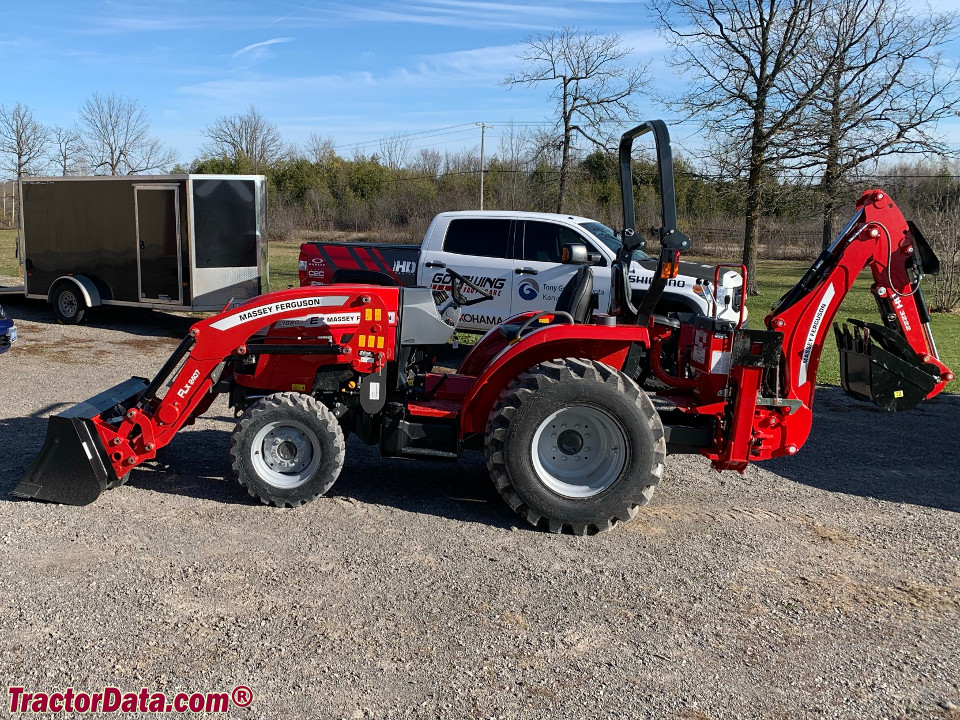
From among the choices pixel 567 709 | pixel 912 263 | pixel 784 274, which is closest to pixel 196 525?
pixel 567 709

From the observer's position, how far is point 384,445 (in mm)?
5547

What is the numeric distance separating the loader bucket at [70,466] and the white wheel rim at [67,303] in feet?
31.9

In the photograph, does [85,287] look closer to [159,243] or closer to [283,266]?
[159,243]

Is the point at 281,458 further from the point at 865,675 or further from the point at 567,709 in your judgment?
the point at 865,675

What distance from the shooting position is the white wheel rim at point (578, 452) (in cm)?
522

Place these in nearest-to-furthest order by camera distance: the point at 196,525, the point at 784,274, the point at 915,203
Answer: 1. the point at 196,525
2. the point at 915,203
3. the point at 784,274

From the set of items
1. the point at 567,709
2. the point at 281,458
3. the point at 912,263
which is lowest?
the point at 567,709

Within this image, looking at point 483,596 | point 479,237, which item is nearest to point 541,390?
point 483,596

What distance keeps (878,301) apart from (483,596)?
10.2ft

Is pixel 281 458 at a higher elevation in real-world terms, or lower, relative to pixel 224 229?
lower

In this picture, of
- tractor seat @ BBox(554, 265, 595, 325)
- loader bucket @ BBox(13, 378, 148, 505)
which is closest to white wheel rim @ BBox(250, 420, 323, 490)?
loader bucket @ BBox(13, 378, 148, 505)

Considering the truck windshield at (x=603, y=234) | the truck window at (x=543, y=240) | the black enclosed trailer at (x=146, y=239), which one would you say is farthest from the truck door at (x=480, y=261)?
the black enclosed trailer at (x=146, y=239)

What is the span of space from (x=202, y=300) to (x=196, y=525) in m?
8.69

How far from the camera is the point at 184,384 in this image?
18.0ft
